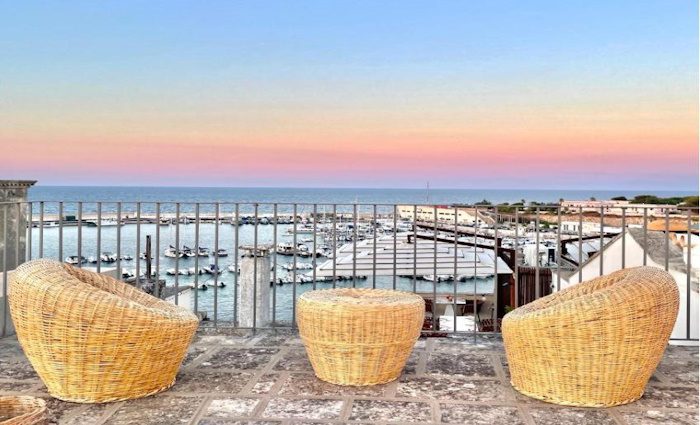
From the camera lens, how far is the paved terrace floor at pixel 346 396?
8.86 feet

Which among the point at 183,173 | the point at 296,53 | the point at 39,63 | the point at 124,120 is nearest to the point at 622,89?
the point at 296,53

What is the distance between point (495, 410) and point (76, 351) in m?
1.97

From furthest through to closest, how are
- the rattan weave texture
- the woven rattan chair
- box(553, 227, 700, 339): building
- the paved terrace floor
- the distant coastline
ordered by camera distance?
the distant coastline < box(553, 227, 700, 339): building < the woven rattan chair < the paved terrace floor < the rattan weave texture

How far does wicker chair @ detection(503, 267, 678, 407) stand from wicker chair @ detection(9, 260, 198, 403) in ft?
5.64

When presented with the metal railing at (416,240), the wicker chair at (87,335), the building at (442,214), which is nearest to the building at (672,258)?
the metal railing at (416,240)

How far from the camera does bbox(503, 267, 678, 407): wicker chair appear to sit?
2723 mm

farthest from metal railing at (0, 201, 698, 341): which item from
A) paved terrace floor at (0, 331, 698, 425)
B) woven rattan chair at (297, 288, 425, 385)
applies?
woven rattan chair at (297, 288, 425, 385)

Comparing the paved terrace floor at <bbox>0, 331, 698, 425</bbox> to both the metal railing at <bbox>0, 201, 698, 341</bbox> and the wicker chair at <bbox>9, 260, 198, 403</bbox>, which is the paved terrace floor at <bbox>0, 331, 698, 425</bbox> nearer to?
the wicker chair at <bbox>9, 260, 198, 403</bbox>

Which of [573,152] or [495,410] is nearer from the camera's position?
[495,410]

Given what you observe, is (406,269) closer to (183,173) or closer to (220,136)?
(220,136)

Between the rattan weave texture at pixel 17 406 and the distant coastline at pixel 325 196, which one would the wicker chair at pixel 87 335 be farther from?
the distant coastline at pixel 325 196

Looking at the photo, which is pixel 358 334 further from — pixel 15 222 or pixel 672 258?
pixel 672 258

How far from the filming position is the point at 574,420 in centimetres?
269

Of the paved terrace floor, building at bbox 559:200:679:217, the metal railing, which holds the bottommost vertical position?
the paved terrace floor
